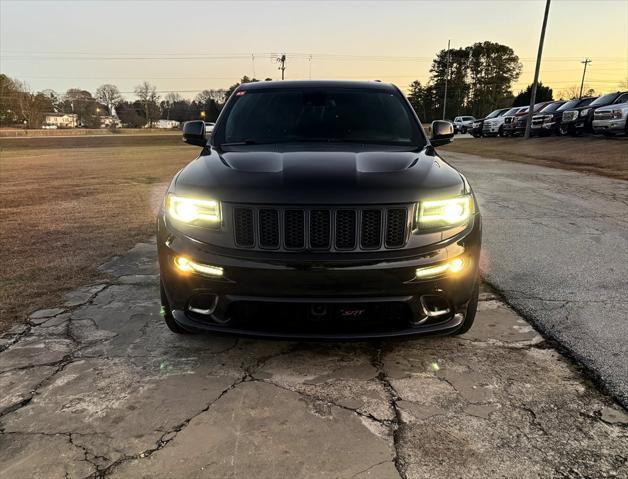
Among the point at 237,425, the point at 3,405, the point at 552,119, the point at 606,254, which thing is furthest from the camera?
the point at 552,119

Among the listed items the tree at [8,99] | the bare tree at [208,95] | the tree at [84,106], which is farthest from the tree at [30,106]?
the bare tree at [208,95]

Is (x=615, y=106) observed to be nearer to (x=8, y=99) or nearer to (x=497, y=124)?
(x=497, y=124)

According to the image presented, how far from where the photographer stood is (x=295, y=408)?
244cm

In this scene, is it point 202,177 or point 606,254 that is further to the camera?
point 606,254

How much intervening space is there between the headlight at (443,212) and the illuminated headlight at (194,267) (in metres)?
1.13

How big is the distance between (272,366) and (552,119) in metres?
28.7

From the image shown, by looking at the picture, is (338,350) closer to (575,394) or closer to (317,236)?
(317,236)

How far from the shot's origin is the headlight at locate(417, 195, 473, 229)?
8.60 feet

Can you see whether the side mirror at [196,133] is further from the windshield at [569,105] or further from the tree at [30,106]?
the tree at [30,106]

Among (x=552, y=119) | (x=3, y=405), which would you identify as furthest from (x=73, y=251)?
(x=552, y=119)

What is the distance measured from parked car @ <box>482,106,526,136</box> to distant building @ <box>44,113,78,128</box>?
133 m

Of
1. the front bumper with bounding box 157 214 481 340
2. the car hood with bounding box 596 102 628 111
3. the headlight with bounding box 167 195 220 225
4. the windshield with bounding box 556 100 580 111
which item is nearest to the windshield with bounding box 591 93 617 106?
the car hood with bounding box 596 102 628 111

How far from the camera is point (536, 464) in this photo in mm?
2025

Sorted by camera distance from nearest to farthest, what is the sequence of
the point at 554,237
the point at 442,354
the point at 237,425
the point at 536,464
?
the point at 536,464
the point at 237,425
the point at 442,354
the point at 554,237
